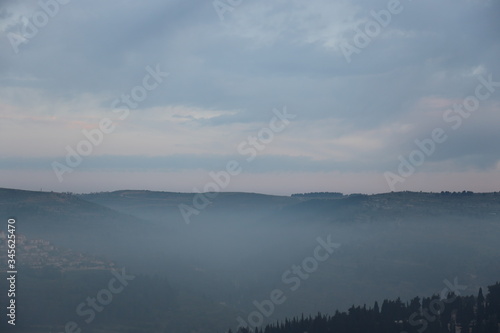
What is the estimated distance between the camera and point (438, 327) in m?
136

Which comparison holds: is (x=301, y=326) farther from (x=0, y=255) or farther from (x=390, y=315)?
(x=0, y=255)

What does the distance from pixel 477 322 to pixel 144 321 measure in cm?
10514

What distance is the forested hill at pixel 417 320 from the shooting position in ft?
446

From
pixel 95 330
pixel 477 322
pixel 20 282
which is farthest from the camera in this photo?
pixel 20 282

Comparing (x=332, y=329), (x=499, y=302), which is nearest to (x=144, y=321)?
(x=332, y=329)

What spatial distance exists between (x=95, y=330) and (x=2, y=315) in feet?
119

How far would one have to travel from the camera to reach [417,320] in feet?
471

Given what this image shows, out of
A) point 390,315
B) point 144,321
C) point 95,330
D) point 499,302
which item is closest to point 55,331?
point 95,330

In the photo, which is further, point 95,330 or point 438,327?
point 95,330

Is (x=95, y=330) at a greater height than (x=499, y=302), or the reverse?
(x=499, y=302)

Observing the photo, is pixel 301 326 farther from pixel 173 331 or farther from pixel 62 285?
pixel 62 285

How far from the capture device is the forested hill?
5349 inches

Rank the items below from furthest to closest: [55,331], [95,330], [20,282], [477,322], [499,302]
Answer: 1. [20,282]
2. [95,330]
3. [55,331]
4. [499,302]
5. [477,322]

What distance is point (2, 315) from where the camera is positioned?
5536 inches
